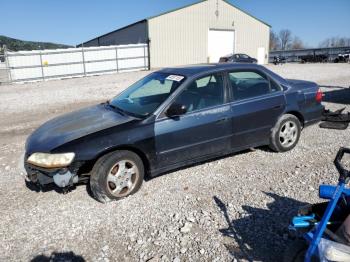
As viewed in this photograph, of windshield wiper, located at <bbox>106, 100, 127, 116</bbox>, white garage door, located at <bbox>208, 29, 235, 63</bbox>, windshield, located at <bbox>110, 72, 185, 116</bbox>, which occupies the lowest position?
windshield wiper, located at <bbox>106, 100, 127, 116</bbox>

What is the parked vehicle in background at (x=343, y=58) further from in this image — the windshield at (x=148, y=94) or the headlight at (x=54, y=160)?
the headlight at (x=54, y=160)

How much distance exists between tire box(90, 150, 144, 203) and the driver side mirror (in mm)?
702

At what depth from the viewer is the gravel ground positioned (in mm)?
3098

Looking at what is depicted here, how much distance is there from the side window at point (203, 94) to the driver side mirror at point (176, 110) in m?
0.16

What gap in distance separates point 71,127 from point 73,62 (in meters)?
23.7

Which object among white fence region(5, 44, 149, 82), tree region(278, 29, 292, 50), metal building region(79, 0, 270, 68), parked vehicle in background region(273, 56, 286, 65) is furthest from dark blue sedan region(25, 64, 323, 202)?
tree region(278, 29, 292, 50)

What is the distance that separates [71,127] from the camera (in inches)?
165

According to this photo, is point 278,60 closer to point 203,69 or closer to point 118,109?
point 203,69

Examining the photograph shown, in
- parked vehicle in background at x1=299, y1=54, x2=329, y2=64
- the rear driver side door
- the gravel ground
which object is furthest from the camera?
parked vehicle in background at x1=299, y1=54, x2=329, y2=64

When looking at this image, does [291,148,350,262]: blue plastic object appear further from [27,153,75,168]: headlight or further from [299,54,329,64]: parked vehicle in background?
[299,54,329,64]: parked vehicle in background

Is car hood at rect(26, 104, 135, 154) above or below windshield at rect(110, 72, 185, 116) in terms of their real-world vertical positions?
below

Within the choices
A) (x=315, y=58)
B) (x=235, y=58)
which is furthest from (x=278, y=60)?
(x=235, y=58)

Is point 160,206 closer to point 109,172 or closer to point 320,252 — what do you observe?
point 109,172

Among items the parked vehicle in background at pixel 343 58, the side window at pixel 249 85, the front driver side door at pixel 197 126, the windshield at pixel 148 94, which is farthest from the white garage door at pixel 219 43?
the front driver side door at pixel 197 126
